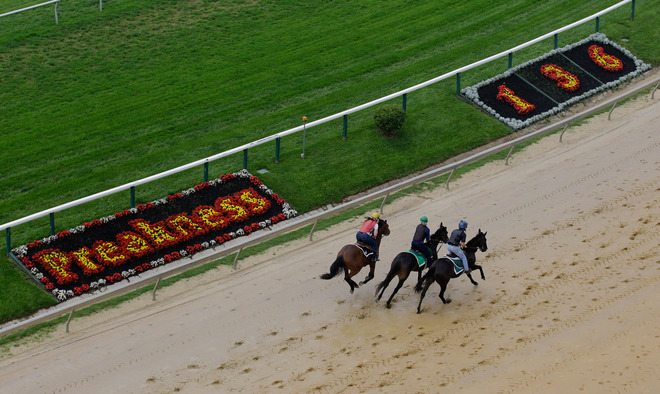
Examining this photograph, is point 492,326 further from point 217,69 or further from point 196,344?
point 217,69

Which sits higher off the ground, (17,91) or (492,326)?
(17,91)

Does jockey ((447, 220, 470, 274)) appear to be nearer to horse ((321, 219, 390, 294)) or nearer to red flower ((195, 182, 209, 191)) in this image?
horse ((321, 219, 390, 294))

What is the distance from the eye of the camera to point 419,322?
15.8 meters

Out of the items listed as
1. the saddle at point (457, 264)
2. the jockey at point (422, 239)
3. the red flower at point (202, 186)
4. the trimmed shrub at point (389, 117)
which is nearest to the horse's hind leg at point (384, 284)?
the jockey at point (422, 239)

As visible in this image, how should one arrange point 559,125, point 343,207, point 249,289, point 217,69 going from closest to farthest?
point 249,289
point 343,207
point 559,125
point 217,69

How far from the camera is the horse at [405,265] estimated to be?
15672mm

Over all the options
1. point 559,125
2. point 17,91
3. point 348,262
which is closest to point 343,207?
point 348,262

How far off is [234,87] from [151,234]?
5.81 meters

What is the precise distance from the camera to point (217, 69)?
22.9 metres

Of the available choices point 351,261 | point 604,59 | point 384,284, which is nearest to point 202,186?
point 351,261

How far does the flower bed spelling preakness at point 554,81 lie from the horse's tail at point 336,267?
7451mm

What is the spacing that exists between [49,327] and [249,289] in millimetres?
3550

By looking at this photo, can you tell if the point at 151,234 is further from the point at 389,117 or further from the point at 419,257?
the point at 389,117

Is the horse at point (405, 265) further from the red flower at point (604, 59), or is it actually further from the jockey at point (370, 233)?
the red flower at point (604, 59)
